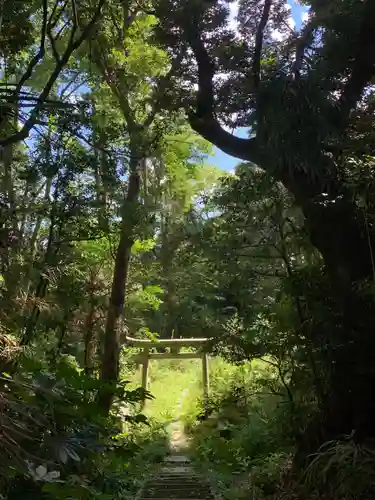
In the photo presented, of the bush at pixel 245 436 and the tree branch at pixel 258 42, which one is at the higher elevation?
the tree branch at pixel 258 42

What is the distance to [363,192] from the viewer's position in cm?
295

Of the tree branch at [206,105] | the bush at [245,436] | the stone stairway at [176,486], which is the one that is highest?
the tree branch at [206,105]

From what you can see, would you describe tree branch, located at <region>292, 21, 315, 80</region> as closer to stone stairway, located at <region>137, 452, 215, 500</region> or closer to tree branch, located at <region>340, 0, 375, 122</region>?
tree branch, located at <region>340, 0, 375, 122</region>

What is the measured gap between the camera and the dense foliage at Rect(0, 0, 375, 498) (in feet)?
8.89

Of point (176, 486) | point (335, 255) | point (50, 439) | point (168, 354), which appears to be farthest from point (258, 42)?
point (168, 354)

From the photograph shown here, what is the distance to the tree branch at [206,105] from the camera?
4.28 meters

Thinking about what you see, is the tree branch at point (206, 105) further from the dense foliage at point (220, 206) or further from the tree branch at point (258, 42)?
the tree branch at point (258, 42)

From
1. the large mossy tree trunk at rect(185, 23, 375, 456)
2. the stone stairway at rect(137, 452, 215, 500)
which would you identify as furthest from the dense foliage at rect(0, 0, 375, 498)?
the stone stairway at rect(137, 452, 215, 500)

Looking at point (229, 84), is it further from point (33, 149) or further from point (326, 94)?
point (33, 149)

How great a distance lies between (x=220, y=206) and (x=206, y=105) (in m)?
1.04

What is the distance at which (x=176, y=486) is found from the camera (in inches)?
175

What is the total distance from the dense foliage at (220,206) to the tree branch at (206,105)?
1 cm

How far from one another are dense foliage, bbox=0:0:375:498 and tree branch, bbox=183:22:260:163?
0.01m

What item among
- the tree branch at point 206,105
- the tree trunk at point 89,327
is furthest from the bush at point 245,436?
the tree branch at point 206,105
